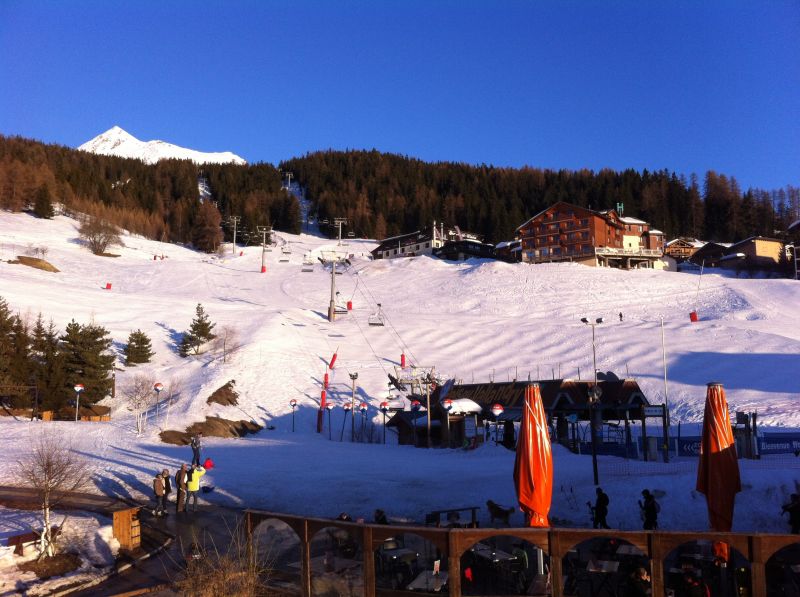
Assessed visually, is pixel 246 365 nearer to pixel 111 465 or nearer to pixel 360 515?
pixel 111 465

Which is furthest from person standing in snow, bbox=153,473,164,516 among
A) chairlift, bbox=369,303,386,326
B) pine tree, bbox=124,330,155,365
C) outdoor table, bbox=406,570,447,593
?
chairlift, bbox=369,303,386,326

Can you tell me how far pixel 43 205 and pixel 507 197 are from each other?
84.1 m

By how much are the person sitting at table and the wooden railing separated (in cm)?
46

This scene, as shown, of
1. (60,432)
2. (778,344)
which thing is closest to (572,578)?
(60,432)

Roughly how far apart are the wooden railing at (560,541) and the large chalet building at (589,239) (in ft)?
250

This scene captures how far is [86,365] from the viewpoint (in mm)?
33406

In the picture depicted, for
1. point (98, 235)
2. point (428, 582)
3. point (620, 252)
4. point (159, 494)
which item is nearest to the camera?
point (428, 582)

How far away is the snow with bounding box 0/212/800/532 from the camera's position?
16812mm

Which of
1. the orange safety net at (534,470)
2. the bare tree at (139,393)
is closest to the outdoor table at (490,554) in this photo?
the orange safety net at (534,470)

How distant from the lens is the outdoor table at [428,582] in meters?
9.08

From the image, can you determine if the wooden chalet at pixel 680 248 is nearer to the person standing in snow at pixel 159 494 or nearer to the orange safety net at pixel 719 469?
the orange safety net at pixel 719 469

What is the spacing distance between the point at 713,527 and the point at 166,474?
11.5m

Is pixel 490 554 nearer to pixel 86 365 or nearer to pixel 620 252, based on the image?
pixel 86 365

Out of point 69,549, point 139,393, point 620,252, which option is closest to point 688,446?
point 69,549
